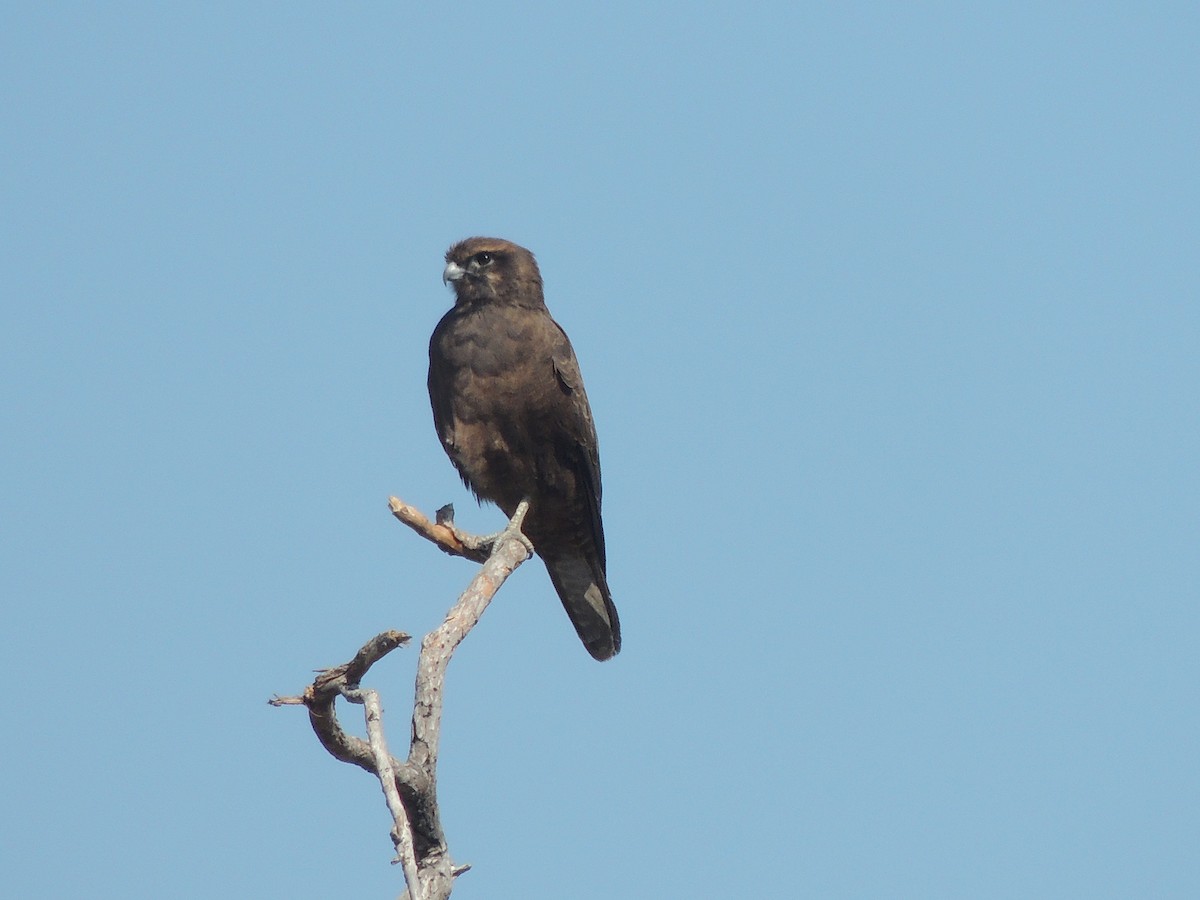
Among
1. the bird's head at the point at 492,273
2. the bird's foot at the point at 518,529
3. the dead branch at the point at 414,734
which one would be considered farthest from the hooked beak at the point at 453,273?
the dead branch at the point at 414,734

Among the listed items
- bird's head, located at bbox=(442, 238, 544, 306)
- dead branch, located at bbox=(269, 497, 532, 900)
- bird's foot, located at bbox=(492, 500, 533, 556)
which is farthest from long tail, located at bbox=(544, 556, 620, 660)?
dead branch, located at bbox=(269, 497, 532, 900)

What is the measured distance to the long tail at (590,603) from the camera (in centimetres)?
766

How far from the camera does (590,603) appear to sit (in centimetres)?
768

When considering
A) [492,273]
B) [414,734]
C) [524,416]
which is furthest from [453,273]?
[414,734]

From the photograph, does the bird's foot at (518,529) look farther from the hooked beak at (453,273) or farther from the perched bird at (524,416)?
the hooked beak at (453,273)

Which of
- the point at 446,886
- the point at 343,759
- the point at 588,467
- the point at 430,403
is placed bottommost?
the point at 446,886

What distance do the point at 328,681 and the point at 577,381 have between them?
10.4 ft

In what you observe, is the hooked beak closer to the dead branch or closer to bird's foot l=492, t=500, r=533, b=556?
bird's foot l=492, t=500, r=533, b=556

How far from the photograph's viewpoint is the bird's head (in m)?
7.46

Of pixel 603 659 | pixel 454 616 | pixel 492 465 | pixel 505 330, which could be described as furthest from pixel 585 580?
pixel 454 616

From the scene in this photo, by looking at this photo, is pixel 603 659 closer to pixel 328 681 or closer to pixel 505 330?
pixel 505 330

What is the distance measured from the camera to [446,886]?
A: 4273mm

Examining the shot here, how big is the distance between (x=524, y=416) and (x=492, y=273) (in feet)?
2.97

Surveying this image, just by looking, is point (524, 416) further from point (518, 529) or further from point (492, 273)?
point (492, 273)
